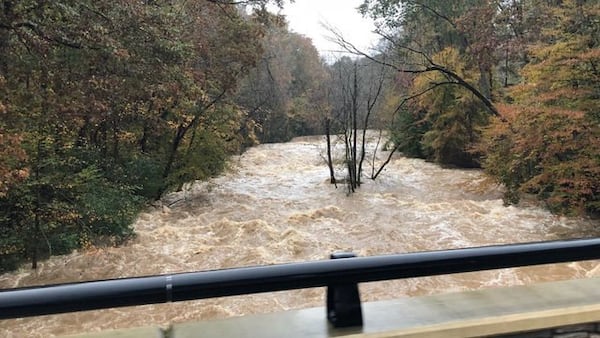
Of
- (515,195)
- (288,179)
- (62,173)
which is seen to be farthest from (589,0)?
(62,173)

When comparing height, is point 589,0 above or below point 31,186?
above

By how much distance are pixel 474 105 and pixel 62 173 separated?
1506 cm

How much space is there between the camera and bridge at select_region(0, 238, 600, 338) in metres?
1.43

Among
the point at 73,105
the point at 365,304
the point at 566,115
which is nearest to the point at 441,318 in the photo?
the point at 365,304

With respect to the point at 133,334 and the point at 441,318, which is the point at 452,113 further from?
the point at 133,334

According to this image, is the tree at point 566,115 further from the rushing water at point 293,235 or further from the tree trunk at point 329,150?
the tree trunk at point 329,150

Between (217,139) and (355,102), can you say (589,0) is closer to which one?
(355,102)

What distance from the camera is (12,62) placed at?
7402 millimetres

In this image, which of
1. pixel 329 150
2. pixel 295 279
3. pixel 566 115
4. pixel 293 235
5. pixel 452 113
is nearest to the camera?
pixel 295 279

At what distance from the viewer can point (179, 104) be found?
1330 centimetres

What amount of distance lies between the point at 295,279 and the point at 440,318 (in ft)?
1.89

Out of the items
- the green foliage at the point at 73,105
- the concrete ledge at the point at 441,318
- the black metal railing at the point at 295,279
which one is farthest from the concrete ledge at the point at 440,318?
the green foliage at the point at 73,105

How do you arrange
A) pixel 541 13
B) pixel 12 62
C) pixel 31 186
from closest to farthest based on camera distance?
pixel 12 62 < pixel 31 186 < pixel 541 13

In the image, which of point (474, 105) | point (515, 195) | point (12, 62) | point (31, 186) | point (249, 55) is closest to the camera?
point (12, 62)
